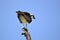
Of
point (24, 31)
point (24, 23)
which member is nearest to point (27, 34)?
point (24, 31)

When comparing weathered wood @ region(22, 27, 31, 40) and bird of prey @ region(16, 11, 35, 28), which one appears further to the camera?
bird of prey @ region(16, 11, 35, 28)

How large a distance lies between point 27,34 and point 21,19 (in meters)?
0.24

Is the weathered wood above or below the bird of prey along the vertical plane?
below

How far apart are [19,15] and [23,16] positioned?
0.06 metres

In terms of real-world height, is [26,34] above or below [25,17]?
below

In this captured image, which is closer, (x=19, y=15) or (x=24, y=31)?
(x=24, y=31)

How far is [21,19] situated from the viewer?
1800 mm

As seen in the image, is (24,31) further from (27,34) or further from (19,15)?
(19,15)

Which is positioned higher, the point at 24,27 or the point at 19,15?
the point at 19,15

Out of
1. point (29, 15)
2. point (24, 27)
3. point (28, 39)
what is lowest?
point (28, 39)

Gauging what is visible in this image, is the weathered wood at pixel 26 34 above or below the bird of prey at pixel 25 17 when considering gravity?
below

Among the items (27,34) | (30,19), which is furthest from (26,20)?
(27,34)

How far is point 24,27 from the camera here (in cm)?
169

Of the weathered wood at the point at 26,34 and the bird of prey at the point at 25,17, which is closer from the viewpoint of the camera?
the weathered wood at the point at 26,34
